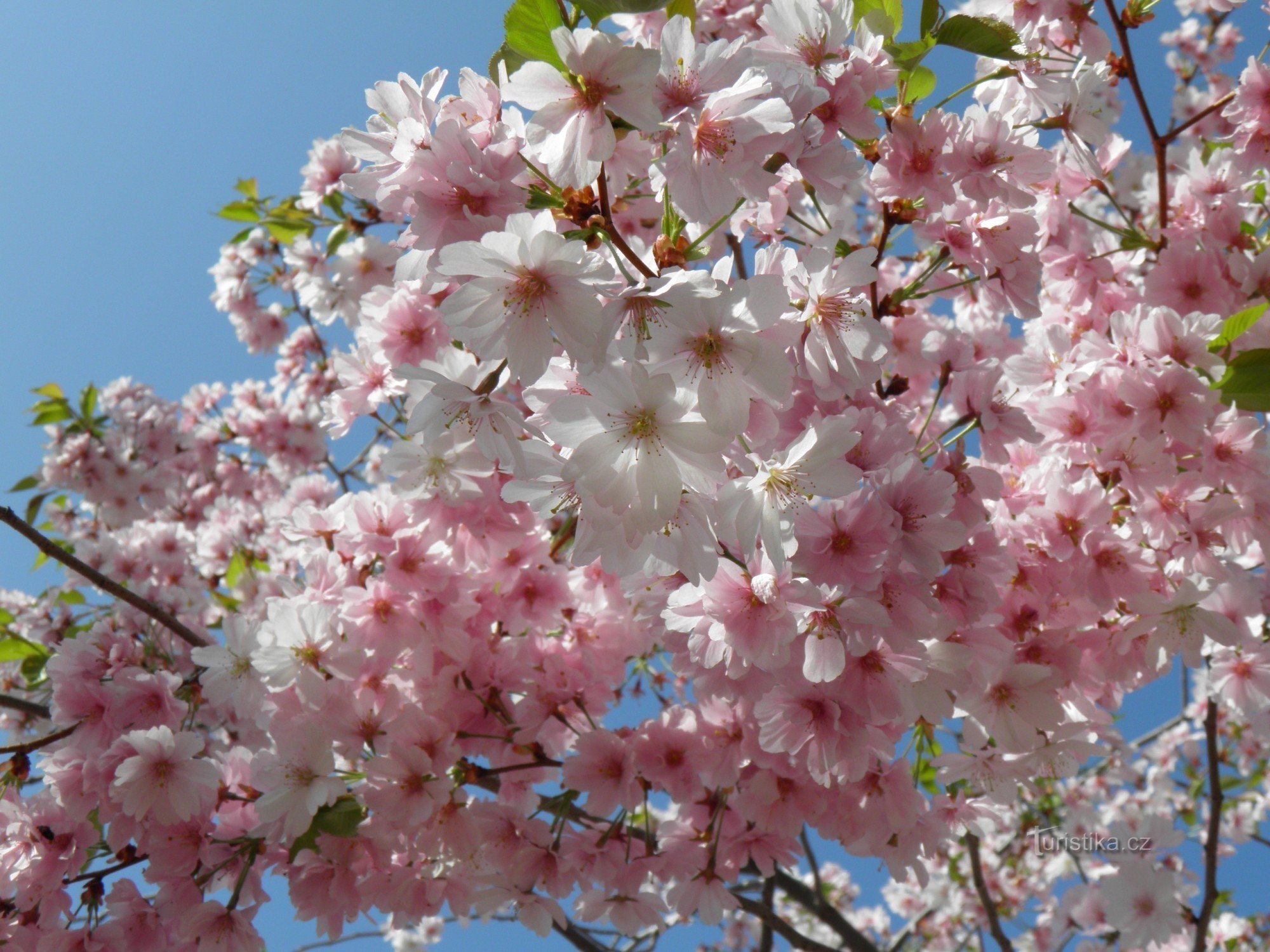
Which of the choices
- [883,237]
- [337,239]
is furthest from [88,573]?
[883,237]

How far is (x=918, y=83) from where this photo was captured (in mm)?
1671

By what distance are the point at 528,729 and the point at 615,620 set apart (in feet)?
1.61

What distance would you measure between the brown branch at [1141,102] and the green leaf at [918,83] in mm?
951

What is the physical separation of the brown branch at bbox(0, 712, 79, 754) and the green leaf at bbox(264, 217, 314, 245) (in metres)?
2.03

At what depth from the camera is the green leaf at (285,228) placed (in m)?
3.30

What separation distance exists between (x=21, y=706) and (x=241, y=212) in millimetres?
2078

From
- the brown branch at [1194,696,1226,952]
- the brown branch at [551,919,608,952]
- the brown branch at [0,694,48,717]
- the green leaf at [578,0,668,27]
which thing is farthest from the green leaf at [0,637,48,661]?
the brown branch at [1194,696,1226,952]

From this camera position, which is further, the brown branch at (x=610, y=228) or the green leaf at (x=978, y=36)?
the green leaf at (x=978, y=36)

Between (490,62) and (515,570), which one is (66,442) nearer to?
(515,570)

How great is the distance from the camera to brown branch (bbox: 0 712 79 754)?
2164 millimetres

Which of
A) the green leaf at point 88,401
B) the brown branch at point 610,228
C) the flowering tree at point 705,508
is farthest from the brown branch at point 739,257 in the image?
the green leaf at point 88,401

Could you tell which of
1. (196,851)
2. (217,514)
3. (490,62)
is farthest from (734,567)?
(217,514)

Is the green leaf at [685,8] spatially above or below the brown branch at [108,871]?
above

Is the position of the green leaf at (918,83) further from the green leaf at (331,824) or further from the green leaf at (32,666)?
the green leaf at (32,666)
